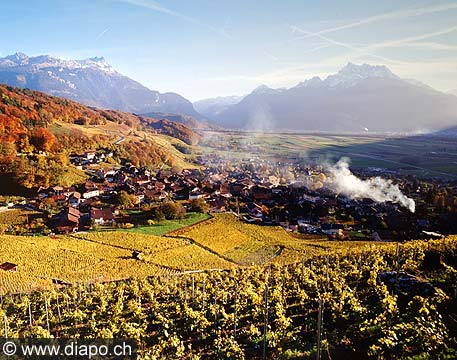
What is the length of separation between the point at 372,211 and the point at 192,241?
26415 millimetres

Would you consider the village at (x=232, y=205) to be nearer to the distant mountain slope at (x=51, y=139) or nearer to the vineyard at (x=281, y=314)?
the distant mountain slope at (x=51, y=139)

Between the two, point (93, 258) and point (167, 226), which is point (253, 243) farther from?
point (93, 258)

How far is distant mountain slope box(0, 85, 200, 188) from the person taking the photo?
5791cm

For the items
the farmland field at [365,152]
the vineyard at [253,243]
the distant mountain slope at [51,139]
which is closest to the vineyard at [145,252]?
the vineyard at [253,243]

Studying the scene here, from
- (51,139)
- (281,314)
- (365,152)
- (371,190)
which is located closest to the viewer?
(281,314)

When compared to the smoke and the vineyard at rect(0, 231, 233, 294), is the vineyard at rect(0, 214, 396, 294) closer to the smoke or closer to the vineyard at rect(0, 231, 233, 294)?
the vineyard at rect(0, 231, 233, 294)

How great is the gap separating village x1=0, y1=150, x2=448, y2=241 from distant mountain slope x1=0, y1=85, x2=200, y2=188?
522 cm

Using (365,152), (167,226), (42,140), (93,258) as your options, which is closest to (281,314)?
(93,258)

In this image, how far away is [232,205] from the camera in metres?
52.9

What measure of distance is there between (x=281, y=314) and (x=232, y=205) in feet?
128

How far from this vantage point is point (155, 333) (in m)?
15.6

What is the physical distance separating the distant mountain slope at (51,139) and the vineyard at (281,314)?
137 ft

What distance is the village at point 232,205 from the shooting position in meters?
41.9

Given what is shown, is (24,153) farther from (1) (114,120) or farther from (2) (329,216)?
(1) (114,120)
